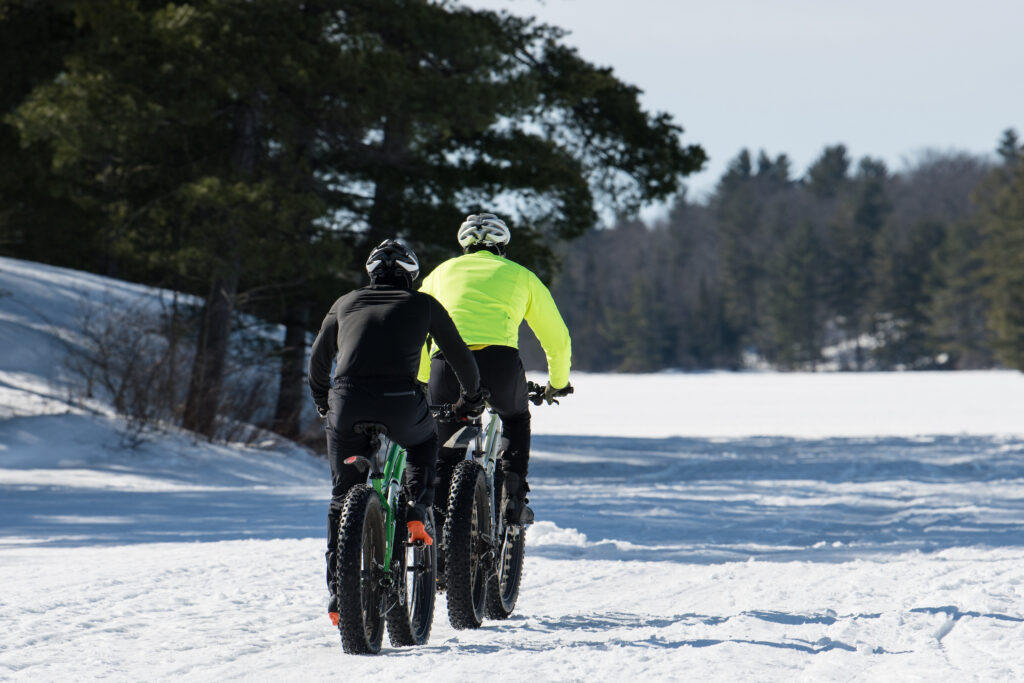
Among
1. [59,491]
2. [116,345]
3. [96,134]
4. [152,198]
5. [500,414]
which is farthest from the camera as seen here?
[152,198]

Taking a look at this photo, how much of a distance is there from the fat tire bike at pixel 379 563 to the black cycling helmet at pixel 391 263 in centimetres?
65

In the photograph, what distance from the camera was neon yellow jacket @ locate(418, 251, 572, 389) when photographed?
5691 millimetres

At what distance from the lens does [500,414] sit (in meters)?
5.89

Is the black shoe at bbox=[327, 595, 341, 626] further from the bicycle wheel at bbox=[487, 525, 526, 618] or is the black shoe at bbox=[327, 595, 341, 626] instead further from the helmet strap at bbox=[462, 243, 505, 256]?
the helmet strap at bbox=[462, 243, 505, 256]

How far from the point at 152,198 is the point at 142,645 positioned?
13.1 meters

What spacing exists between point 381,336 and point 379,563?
887 millimetres

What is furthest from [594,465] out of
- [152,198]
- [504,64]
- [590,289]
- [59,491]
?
[590,289]

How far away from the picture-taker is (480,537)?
5.66 m

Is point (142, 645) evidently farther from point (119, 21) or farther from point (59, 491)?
point (119, 21)

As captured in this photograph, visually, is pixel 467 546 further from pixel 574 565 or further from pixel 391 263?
pixel 574 565

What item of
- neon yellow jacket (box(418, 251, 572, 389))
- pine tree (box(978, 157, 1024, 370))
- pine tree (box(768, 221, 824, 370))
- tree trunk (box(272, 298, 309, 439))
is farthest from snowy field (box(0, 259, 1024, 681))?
pine tree (box(768, 221, 824, 370))

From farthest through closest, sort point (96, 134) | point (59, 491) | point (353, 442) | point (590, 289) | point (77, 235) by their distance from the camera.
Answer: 1. point (590, 289)
2. point (77, 235)
3. point (96, 134)
4. point (59, 491)
5. point (353, 442)

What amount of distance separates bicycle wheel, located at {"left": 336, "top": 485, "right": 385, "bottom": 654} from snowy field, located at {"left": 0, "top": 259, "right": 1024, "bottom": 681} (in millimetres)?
127

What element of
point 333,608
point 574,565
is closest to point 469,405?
point 333,608
